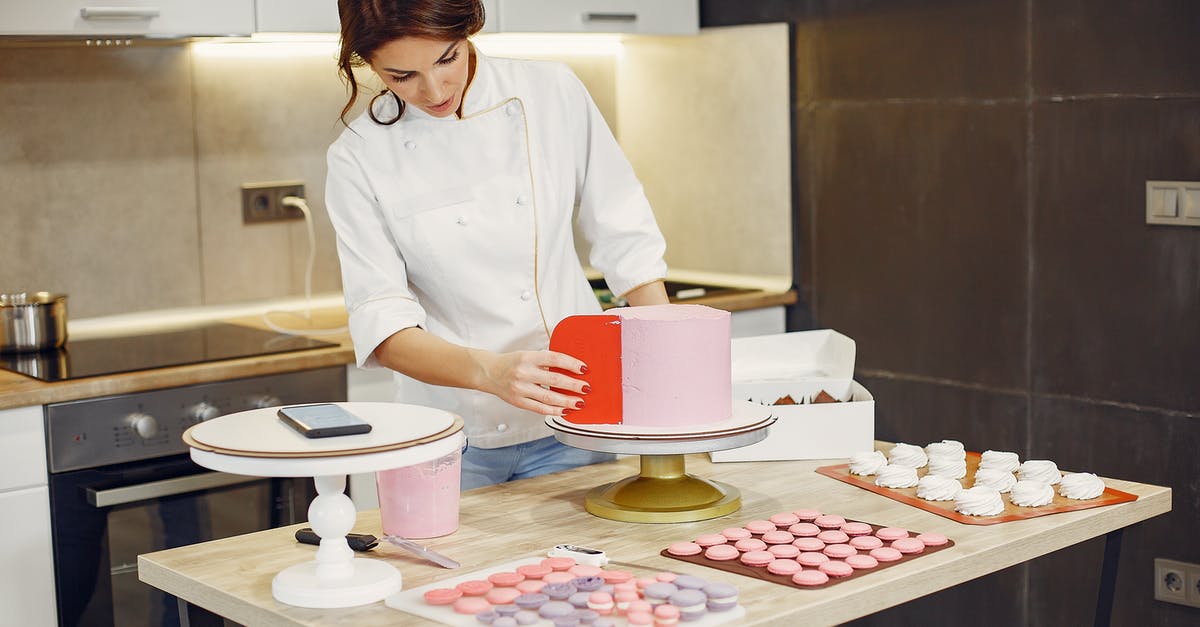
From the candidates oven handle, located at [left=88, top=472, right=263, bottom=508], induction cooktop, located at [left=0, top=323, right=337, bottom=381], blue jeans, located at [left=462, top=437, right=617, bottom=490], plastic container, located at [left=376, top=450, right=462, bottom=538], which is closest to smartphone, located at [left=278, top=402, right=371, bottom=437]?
plastic container, located at [left=376, top=450, right=462, bottom=538]

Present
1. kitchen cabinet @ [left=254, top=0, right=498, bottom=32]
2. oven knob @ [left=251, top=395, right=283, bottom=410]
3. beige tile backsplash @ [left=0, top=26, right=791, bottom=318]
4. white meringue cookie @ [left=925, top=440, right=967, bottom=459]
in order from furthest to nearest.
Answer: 1. beige tile backsplash @ [left=0, top=26, right=791, bottom=318]
2. kitchen cabinet @ [left=254, top=0, right=498, bottom=32]
3. oven knob @ [left=251, top=395, right=283, bottom=410]
4. white meringue cookie @ [left=925, top=440, right=967, bottom=459]

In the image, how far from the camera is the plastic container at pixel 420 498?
1573mm

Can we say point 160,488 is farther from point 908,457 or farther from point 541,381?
point 908,457

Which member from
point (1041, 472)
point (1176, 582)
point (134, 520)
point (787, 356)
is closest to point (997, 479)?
point (1041, 472)

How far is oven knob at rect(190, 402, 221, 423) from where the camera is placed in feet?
8.04

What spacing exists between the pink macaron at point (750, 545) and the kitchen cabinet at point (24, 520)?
134 cm

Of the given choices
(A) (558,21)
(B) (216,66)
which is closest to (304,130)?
(B) (216,66)

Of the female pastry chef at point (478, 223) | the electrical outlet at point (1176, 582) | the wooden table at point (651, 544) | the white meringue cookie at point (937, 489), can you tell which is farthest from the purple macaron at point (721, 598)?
the electrical outlet at point (1176, 582)

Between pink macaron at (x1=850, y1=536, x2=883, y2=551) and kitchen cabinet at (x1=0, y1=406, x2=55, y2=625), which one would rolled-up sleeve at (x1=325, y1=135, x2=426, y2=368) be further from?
kitchen cabinet at (x1=0, y1=406, x2=55, y2=625)

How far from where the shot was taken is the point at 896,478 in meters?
1.75

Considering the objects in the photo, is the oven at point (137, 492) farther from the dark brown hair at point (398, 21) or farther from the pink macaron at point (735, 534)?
the pink macaron at point (735, 534)

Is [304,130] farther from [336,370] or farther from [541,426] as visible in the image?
[541,426]

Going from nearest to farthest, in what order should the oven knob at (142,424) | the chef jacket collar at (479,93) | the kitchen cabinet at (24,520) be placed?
the chef jacket collar at (479,93)
the kitchen cabinet at (24,520)
the oven knob at (142,424)

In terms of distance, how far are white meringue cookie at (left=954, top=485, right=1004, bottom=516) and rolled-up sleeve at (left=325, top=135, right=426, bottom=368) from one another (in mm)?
724
